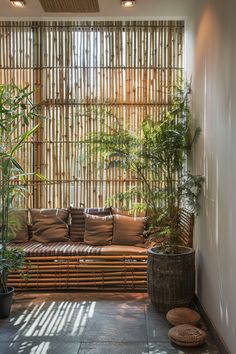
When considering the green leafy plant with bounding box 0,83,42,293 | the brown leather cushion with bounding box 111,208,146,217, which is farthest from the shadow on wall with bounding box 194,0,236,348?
the green leafy plant with bounding box 0,83,42,293

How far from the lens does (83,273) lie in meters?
4.62

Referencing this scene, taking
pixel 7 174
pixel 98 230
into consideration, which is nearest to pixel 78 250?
pixel 98 230

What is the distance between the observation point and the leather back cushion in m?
5.14

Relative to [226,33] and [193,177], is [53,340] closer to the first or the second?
[193,177]

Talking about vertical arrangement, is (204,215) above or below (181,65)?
below

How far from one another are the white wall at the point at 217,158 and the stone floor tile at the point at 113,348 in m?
0.68

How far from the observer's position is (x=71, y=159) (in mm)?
5496

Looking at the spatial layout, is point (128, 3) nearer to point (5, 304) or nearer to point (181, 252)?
point (181, 252)

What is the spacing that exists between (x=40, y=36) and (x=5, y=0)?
1.03 m

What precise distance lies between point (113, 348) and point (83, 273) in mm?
1468

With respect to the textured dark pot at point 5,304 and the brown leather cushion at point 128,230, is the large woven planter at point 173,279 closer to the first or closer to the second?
the brown leather cushion at point 128,230

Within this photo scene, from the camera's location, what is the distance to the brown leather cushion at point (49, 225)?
5.05 m

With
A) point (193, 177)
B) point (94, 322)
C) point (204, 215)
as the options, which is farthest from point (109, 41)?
point (94, 322)

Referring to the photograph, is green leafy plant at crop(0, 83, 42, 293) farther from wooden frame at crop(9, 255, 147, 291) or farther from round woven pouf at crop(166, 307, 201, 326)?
round woven pouf at crop(166, 307, 201, 326)
